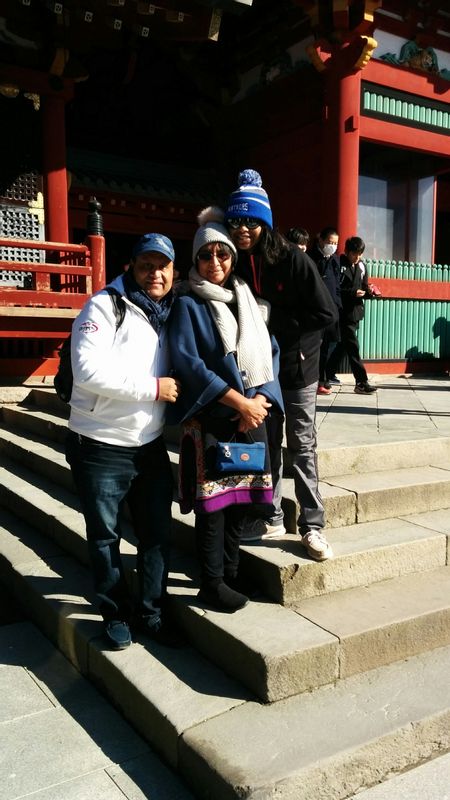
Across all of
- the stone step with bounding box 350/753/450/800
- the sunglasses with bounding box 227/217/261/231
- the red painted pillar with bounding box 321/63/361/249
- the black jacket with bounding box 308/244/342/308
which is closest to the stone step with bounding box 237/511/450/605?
the stone step with bounding box 350/753/450/800

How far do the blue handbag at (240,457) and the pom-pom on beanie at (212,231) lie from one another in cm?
80

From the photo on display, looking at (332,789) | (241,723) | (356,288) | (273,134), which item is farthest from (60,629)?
(273,134)

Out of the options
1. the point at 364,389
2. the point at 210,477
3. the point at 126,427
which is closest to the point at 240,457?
the point at 210,477

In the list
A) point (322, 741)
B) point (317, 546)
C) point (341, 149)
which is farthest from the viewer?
point (341, 149)

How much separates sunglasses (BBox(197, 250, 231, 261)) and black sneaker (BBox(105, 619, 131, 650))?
1.61 metres

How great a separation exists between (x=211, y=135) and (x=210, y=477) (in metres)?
9.90

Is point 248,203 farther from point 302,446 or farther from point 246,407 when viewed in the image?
point 302,446

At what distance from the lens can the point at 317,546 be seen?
2816 mm

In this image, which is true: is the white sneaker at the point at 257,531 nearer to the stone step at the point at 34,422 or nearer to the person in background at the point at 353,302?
the stone step at the point at 34,422

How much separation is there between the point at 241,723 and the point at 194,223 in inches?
383

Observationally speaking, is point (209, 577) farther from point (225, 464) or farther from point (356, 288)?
point (356, 288)

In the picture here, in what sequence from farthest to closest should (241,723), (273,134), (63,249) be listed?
(273,134)
(63,249)
(241,723)

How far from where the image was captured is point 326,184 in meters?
8.77

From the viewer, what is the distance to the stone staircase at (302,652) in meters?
2.11
